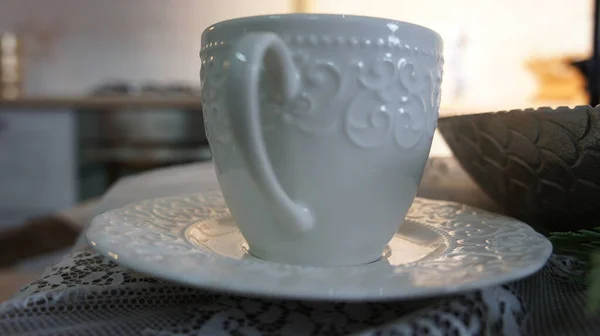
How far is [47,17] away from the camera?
8.75 feet

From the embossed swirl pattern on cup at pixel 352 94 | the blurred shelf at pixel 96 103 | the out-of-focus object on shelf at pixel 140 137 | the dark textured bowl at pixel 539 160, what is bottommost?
the out-of-focus object on shelf at pixel 140 137

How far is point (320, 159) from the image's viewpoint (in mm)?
316

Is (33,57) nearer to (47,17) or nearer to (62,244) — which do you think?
(47,17)

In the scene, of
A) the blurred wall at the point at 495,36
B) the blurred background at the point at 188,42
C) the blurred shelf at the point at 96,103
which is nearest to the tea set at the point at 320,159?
the blurred shelf at the point at 96,103

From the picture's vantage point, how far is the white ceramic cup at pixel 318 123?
0.30 m

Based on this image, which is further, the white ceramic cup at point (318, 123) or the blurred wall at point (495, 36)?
the blurred wall at point (495, 36)

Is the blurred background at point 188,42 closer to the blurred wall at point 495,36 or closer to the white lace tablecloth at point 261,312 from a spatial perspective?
the blurred wall at point 495,36

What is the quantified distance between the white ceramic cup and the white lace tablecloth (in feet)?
0.20

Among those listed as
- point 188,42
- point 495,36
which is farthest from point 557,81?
point 188,42

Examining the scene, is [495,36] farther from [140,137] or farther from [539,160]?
[539,160]

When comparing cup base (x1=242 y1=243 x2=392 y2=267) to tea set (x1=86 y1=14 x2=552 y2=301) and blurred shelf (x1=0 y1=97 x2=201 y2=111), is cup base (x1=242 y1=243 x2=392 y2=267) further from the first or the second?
blurred shelf (x1=0 y1=97 x2=201 y2=111)

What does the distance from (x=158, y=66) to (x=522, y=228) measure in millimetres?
2558

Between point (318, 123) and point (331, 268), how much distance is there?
0.08m

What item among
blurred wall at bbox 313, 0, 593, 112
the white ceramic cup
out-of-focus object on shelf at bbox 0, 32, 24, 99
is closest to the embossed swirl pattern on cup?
the white ceramic cup
